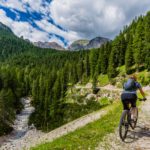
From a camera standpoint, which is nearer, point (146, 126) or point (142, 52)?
point (146, 126)

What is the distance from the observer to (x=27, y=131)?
65000 mm

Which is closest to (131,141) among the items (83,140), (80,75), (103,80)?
(83,140)

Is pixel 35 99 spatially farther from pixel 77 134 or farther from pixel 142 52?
pixel 77 134

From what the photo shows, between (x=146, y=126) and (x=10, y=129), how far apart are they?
50275mm

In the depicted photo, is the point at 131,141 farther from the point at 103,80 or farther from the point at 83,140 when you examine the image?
the point at 103,80

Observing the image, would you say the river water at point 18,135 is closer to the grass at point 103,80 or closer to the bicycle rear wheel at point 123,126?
the bicycle rear wheel at point 123,126

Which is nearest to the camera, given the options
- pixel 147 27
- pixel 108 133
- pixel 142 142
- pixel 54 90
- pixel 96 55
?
pixel 142 142

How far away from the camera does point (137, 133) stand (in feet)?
50.8

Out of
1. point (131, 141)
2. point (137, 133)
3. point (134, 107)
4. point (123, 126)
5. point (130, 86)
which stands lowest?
point (131, 141)

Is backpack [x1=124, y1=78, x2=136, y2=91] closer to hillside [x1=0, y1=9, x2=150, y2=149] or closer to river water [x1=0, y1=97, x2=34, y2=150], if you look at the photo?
river water [x1=0, y1=97, x2=34, y2=150]

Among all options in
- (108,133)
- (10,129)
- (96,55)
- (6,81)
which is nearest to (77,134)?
(108,133)

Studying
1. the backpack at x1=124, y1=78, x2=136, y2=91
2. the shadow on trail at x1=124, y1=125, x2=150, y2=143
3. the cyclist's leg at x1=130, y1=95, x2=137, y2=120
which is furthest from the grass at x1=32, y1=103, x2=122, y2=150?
the backpack at x1=124, y1=78, x2=136, y2=91

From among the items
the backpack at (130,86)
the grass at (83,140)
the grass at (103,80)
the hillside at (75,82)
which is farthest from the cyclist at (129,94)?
the grass at (103,80)

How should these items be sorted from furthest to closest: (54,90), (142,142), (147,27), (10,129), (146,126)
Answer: (54,90) < (147,27) < (10,129) < (146,126) < (142,142)
